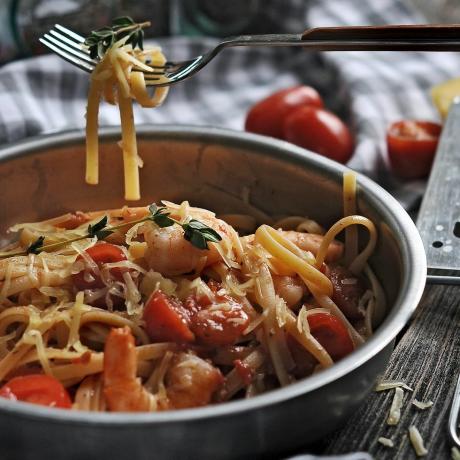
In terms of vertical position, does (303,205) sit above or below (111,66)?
below

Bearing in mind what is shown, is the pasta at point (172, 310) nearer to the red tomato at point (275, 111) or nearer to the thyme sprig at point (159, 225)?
the thyme sprig at point (159, 225)

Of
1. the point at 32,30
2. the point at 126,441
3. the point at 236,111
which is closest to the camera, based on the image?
the point at 126,441

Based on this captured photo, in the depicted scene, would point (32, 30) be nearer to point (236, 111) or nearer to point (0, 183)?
point (236, 111)

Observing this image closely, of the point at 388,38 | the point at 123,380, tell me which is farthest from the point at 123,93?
the point at 123,380

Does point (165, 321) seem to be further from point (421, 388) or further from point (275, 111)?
point (275, 111)

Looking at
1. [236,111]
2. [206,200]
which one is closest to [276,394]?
Answer: [206,200]

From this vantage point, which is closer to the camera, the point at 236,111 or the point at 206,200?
the point at 206,200

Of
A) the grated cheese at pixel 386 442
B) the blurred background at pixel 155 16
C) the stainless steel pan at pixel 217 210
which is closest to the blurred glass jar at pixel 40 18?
the blurred background at pixel 155 16
